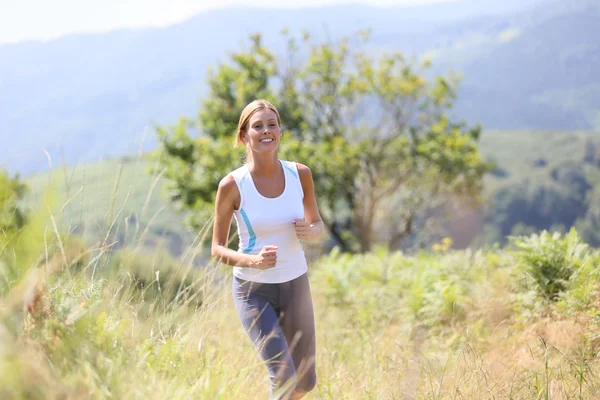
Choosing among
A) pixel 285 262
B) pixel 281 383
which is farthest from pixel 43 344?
pixel 285 262

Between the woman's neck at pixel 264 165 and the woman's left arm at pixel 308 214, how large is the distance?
0.63ft

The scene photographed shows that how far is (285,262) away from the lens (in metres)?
3.47

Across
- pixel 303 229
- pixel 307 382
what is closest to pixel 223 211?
pixel 303 229

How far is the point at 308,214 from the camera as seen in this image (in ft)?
12.8

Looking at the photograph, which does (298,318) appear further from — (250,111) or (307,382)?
(250,111)

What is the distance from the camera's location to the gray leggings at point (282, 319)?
3.29 m

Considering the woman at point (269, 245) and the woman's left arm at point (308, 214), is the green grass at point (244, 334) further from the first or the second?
the woman's left arm at point (308, 214)

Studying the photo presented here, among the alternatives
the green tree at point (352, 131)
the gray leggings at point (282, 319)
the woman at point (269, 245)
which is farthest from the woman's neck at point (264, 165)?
the green tree at point (352, 131)

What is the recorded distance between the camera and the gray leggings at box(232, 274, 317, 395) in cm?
329

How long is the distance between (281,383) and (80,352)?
4.18 ft

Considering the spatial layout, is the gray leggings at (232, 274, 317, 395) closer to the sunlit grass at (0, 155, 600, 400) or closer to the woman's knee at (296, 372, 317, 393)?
the woman's knee at (296, 372, 317, 393)

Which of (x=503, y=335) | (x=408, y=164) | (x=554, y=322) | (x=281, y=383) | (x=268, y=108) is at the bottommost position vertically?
(x=408, y=164)

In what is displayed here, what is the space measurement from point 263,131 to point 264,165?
0.20 meters

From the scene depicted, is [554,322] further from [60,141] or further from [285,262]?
[60,141]
